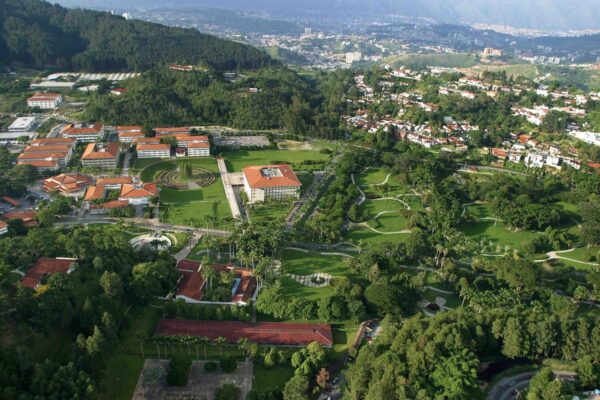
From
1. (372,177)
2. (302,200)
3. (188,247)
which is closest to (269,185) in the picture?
(302,200)

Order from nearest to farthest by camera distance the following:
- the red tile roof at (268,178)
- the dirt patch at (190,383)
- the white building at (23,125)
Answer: the dirt patch at (190,383), the red tile roof at (268,178), the white building at (23,125)

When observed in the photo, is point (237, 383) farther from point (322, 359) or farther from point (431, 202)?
Result: point (431, 202)

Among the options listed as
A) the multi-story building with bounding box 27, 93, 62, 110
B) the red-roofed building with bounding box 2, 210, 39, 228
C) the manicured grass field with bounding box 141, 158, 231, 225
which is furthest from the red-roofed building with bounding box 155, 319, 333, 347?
the multi-story building with bounding box 27, 93, 62, 110

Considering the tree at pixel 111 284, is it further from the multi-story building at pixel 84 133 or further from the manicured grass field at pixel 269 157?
the multi-story building at pixel 84 133

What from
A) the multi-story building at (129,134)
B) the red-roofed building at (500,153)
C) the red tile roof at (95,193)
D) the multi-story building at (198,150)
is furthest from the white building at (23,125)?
the red-roofed building at (500,153)

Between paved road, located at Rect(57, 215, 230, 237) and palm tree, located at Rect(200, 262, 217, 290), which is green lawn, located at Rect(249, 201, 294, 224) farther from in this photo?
palm tree, located at Rect(200, 262, 217, 290)

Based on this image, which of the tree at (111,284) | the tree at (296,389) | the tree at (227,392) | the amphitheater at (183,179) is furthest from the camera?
the amphitheater at (183,179)
